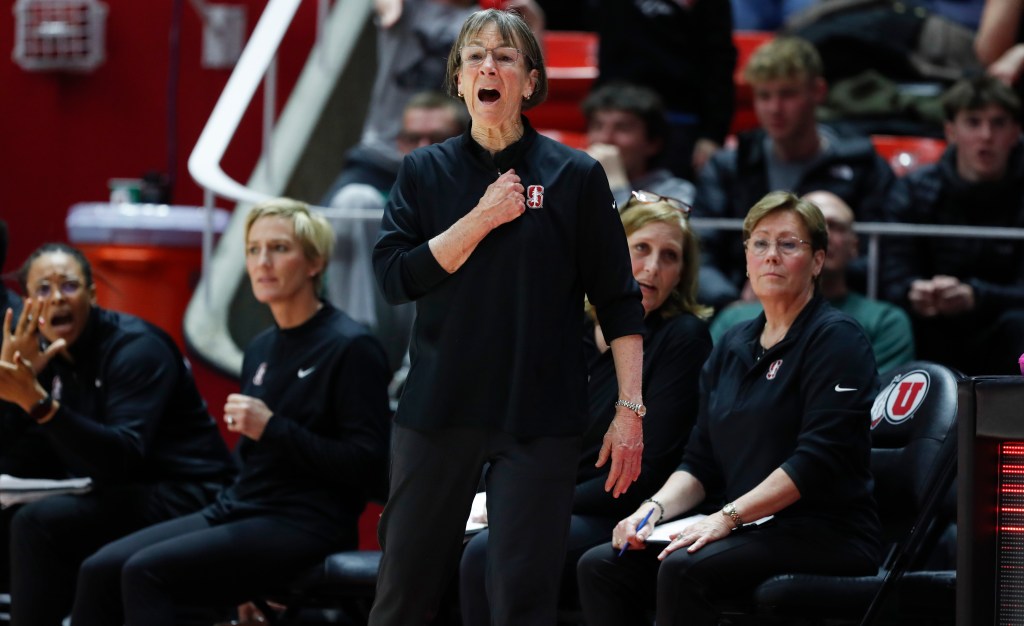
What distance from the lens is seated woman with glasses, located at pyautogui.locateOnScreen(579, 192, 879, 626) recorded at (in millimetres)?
3582

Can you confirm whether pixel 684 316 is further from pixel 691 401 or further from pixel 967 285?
pixel 967 285

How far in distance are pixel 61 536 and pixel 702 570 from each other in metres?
2.02

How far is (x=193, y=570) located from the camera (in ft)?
13.9

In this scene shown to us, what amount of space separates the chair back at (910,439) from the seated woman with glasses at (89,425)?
6.63 ft

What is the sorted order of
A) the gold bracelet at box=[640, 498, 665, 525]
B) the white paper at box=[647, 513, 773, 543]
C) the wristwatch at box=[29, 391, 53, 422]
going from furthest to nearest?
1. the wristwatch at box=[29, 391, 53, 422]
2. the gold bracelet at box=[640, 498, 665, 525]
3. the white paper at box=[647, 513, 773, 543]

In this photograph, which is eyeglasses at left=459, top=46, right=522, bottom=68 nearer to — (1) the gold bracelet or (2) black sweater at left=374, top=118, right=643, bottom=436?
(2) black sweater at left=374, top=118, right=643, bottom=436

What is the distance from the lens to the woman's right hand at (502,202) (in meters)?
2.90

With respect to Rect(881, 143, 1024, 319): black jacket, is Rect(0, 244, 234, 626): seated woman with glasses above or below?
below

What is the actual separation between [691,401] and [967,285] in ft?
4.49

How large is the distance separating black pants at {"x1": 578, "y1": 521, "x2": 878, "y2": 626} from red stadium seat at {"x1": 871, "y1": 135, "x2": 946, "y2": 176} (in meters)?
3.04

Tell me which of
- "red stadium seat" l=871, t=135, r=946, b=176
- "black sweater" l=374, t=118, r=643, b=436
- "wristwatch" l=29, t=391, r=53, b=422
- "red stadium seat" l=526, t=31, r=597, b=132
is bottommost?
"wristwatch" l=29, t=391, r=53, b=422

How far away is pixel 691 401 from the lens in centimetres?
410

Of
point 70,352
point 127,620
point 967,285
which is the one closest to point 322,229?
point 70,352

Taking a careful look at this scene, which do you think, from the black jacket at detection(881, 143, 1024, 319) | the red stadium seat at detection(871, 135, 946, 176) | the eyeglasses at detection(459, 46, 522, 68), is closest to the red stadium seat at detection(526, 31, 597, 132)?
the red stadium seat at detection(871, 135, 946, 176)
